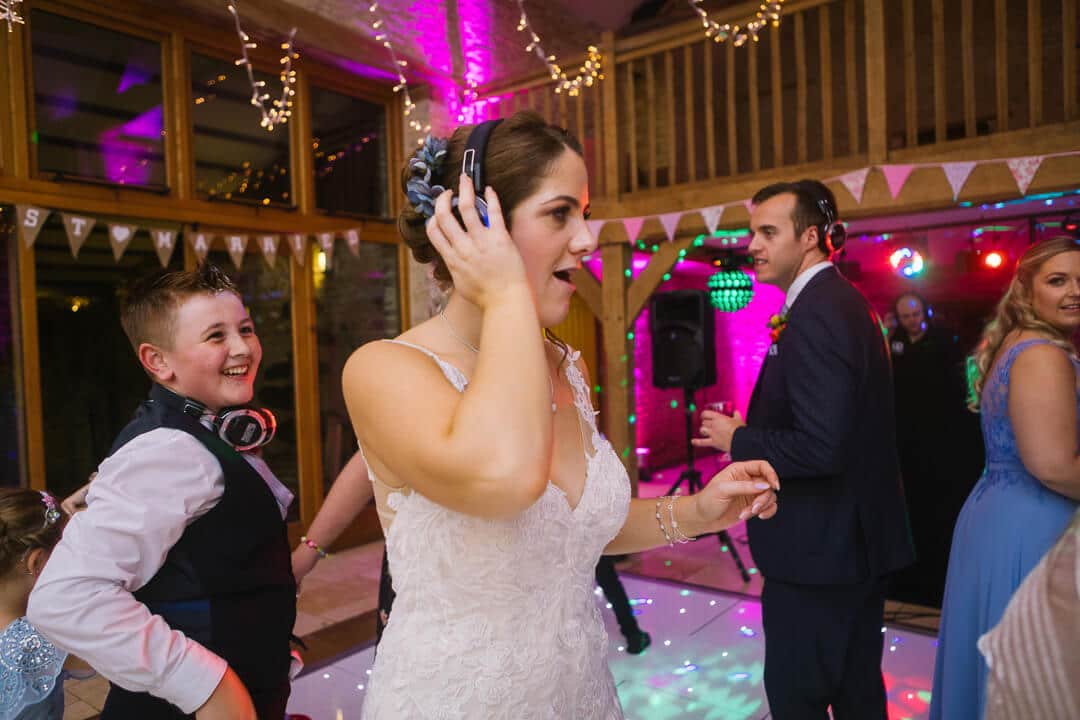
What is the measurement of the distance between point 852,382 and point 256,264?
15.1ft

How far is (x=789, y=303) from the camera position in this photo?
2.18 metres

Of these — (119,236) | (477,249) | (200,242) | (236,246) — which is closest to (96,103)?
(119,236)

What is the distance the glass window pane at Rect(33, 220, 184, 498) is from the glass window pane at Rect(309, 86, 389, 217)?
61.9 inches

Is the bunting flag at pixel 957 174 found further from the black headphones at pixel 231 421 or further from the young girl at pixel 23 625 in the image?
the young girl at pixel 23 625

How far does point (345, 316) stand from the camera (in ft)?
19.5

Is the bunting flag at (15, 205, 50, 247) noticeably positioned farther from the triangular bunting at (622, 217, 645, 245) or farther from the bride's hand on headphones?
the bride's hand on headphones

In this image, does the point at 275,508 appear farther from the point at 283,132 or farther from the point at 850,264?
the point at 850,264

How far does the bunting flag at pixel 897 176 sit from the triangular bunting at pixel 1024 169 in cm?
49

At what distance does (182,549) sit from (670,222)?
13.2ft

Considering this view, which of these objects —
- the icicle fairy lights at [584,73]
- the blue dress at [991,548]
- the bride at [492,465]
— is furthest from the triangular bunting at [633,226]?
the bride at [492,465]

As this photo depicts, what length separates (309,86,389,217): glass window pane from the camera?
18.7ft

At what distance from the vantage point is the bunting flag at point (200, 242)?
4.71m

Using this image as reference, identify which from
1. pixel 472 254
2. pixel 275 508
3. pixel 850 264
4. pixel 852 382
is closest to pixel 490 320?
pixel 472 254

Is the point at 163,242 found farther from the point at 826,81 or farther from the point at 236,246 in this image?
the point at 826,81
